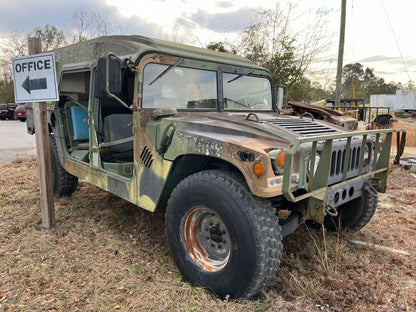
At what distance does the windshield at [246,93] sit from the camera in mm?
3648

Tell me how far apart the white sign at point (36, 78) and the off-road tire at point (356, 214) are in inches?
130

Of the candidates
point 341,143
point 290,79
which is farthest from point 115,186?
point 290,79

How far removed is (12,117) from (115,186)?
26121 mm

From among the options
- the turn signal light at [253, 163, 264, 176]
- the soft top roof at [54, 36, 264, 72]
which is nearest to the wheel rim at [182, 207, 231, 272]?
the turn signal light at [253, 163, 264, 176]

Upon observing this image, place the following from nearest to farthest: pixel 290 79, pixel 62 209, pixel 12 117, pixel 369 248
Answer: pixel 369 248 < pixel 62 209 < pixel 290 79 < pixel 12 117

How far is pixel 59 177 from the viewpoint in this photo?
185 inches

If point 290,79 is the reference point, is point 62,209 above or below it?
below

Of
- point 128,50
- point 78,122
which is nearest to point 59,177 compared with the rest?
point 78,122

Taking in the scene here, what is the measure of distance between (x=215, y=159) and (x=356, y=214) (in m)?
1.83

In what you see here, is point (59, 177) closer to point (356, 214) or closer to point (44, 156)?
point (44, 156)

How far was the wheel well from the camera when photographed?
8.91ft

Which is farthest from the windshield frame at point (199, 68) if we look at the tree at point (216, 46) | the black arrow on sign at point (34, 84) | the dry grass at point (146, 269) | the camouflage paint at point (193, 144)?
the tree at point (216, 46)

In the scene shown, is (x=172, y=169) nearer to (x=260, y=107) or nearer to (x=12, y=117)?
(x=260, y=107)

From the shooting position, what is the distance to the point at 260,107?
4.06 m
